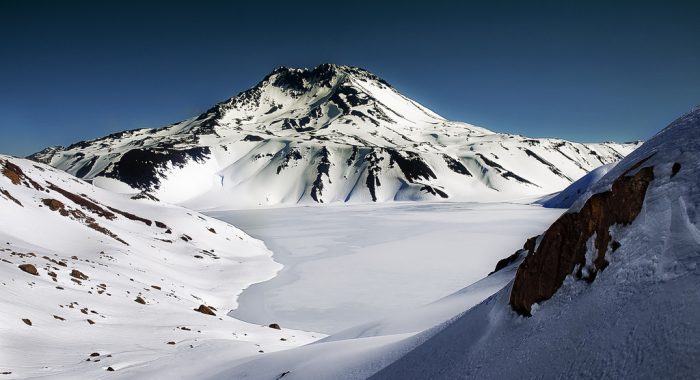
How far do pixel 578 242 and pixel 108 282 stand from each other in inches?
1079

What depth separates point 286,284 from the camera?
37875 millimetres

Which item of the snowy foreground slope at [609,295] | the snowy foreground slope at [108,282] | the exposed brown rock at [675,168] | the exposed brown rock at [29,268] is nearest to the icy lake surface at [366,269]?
the snowy foreground slope at [108,282]

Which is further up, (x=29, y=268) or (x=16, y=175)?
(x=16, y=175)

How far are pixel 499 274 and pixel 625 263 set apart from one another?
13590mm

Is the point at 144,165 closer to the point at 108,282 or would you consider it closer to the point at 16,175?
the point at 16,175

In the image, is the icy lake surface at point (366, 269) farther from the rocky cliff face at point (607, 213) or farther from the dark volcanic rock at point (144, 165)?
the dark volcanic rock at point (144, 165)

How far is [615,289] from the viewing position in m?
4.69

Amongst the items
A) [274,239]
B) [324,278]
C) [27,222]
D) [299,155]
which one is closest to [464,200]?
[299,155]

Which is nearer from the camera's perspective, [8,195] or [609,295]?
[609,295]

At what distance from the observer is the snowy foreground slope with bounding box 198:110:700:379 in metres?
3.96

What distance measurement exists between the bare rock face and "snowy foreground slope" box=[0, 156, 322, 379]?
37.8 feet

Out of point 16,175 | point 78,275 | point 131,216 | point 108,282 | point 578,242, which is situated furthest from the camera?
point 131,216

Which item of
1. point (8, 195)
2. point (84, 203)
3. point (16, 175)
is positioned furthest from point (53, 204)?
point (84, 203)

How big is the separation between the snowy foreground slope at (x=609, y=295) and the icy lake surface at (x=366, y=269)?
1925 centimetres
